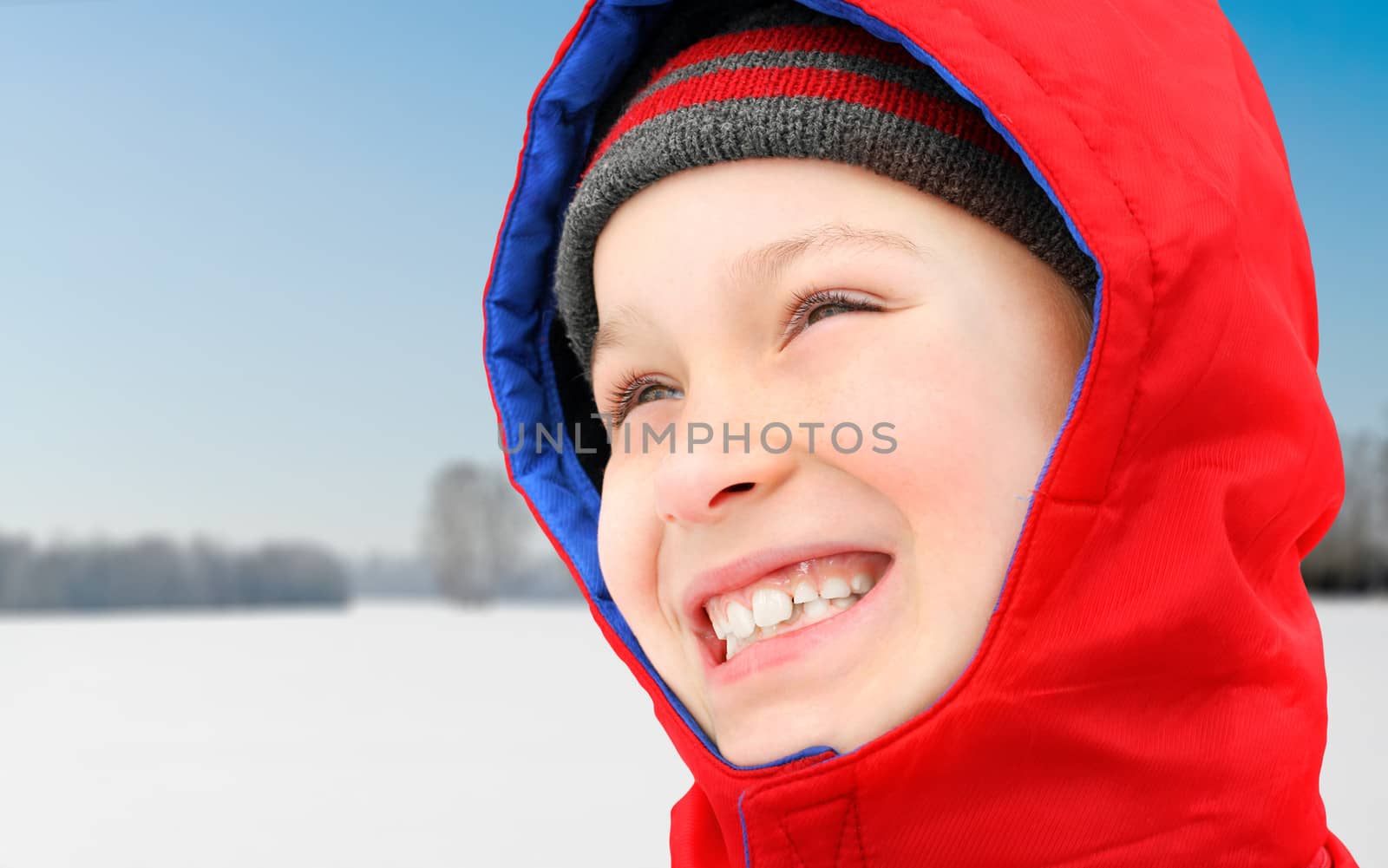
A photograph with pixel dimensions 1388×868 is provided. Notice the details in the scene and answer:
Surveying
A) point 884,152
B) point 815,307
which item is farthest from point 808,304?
point 884,152

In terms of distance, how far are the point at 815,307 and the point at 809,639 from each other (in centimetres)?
28

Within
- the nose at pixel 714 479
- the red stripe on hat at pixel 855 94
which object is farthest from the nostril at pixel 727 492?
the red stripe on hat at pixel 855 94

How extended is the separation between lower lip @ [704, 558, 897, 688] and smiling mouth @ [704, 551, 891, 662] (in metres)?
0.01

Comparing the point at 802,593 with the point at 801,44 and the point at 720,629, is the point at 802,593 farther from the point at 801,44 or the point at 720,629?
the point at 801,44

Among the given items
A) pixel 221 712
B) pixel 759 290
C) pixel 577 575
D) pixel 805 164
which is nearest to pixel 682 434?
pixel 759 290

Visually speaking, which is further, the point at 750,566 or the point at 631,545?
the point at 631,545

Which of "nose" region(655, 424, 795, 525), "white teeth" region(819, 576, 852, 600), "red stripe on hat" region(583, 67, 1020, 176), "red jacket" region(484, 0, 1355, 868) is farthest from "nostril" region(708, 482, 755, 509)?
"red stripe on hat" region(583, 67, 1020, 176)

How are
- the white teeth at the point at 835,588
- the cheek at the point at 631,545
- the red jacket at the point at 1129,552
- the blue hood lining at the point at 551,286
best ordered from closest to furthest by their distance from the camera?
1. the red jacket at the point at 1129,552
2. the white teeth at the point at 835,588
3. the cheek at the point at 631,545
4. the blue hood lining at the point at 551,286

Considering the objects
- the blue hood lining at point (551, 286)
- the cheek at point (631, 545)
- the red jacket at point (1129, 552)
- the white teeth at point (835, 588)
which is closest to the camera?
the red jacket at point (1129, 552)

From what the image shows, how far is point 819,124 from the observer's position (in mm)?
843

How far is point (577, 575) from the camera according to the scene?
1.21 m

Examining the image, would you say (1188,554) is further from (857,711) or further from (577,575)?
(577,575)

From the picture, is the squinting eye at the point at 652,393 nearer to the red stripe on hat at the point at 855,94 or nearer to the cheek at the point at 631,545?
the cheek at the point at 631,545

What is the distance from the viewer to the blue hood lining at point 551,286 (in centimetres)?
110
